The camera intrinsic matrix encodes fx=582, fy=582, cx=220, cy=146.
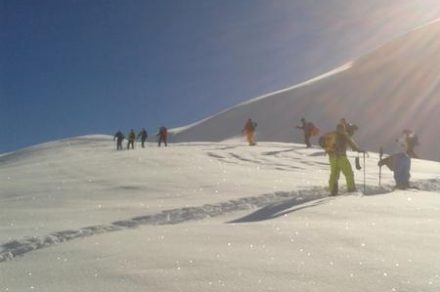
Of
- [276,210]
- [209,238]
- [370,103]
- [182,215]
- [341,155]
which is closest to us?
[209,238]

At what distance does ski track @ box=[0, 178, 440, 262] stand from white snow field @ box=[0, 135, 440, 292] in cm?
3

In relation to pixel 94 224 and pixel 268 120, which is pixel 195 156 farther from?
pixel 268 120

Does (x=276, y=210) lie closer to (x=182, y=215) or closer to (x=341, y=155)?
(x=182, y=215)

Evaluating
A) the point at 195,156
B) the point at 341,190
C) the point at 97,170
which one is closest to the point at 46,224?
the point at 341,190

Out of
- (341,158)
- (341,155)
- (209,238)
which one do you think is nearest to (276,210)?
(209,238)

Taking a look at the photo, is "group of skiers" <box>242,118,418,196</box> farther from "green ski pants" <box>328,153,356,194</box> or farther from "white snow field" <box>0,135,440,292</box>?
"white snow field" <box>0,135,440,292</box>

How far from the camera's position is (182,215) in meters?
9.36

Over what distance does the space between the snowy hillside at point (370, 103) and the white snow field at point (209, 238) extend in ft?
134

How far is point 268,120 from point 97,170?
53576mm

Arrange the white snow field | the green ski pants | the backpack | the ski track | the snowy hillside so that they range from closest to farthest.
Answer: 1. the white snow field
2. the ski track
3. the green ski pants
4. the backpack
5. the snowy hillside

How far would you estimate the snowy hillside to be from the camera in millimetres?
57125

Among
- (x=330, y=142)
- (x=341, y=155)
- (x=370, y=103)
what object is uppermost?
(x=370, y=103)

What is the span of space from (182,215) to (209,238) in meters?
2.82

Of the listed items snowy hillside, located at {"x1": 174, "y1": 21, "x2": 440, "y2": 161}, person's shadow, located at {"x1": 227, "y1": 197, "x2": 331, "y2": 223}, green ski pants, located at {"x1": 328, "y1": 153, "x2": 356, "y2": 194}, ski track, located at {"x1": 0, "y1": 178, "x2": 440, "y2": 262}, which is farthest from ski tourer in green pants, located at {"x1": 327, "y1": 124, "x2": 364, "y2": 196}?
snowy hillside, located at {"x1": 174, "y1": 21, "x2": 440, "y2": 161}
